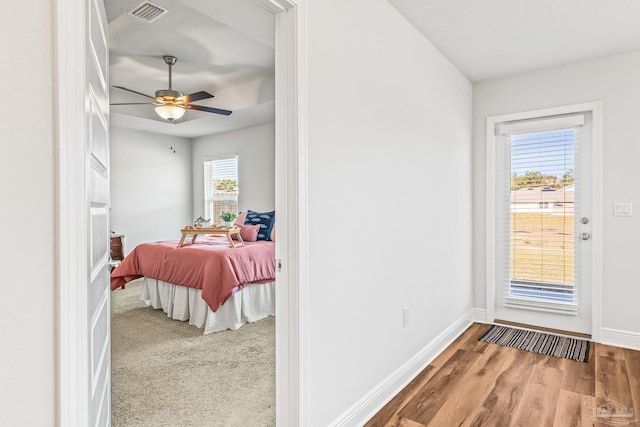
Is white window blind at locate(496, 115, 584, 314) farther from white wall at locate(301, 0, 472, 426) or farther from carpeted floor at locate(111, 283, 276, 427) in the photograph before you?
carpeted floor at locate(111, 283, 276, 427)

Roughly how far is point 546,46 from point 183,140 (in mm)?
6000

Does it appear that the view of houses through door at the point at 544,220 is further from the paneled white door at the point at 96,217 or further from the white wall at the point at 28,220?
the white wall at the point at 28,220

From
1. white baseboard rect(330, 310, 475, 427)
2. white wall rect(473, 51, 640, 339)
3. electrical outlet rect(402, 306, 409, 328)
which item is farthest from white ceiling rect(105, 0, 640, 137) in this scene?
white baseboard rect(330, 310, 475, 427)

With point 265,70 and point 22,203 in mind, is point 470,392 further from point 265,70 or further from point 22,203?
point 265,70

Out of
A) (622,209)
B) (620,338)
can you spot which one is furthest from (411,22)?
(620,338)

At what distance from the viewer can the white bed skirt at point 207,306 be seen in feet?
11.5

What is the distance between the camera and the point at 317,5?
5.71 ft

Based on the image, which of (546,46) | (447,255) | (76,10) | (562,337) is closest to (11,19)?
(76,10)

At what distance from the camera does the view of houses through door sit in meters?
3.39

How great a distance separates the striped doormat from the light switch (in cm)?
117

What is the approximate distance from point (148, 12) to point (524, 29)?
2817mm

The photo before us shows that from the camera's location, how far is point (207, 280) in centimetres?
341

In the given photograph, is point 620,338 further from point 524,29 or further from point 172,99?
point 172,99

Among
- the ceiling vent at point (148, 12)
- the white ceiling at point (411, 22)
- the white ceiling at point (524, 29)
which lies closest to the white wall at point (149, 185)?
the white ceiling at point (411, 22)
